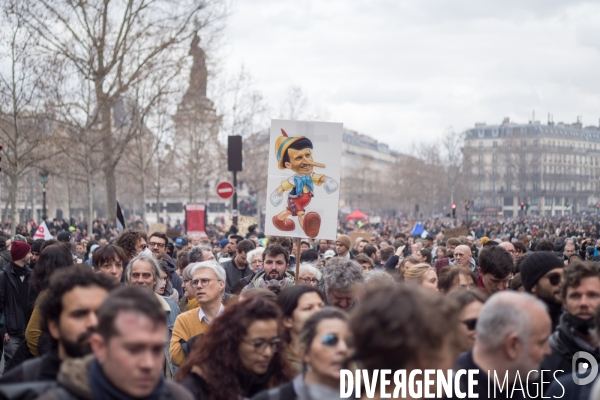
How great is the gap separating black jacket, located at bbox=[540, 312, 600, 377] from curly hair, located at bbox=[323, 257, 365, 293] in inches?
68.0

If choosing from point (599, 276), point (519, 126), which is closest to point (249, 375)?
point (599, 276)

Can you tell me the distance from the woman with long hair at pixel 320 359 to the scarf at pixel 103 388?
634 millimetres

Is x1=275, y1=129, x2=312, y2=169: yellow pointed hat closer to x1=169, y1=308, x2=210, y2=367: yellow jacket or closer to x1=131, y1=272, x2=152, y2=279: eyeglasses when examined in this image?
x1=131, y1=272, x2=152, y2=279: eyeglasses

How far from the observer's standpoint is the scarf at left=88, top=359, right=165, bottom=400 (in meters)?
3.39

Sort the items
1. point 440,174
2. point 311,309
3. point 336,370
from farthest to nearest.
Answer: point 440,174
point 311,309
point 336,370

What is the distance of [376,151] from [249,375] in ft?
584

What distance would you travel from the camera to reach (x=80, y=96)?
29281mm

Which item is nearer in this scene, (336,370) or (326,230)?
(336,370)

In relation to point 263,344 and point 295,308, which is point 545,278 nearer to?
point 295,308

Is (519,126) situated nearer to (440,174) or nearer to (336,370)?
(440,174)

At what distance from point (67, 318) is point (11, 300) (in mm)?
5061

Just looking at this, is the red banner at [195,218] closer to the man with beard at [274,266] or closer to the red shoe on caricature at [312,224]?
the red shoe on caricature at [312,224]

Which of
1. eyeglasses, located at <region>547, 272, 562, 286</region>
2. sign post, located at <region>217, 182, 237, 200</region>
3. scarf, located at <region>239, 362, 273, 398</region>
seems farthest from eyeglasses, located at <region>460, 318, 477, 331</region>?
sign post, located at <region>217, 182, 237, 200</region>

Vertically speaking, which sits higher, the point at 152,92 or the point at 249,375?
the point at 152,92
